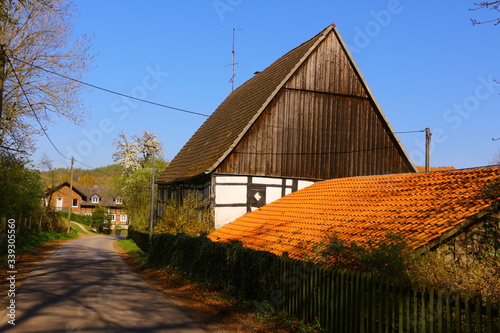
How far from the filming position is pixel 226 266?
1154cm

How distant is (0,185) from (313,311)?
20.2m

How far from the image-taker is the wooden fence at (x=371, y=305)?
17.3 feet

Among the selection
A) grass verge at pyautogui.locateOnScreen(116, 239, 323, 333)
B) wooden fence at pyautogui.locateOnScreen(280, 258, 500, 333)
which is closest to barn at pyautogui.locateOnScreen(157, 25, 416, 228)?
grass verge at pyautogui.locateOnScreen(116, 239, 323, 333)

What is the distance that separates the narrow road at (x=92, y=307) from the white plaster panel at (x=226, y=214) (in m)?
5.17

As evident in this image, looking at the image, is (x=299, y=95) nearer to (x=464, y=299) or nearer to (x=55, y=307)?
(x=55, y=307)

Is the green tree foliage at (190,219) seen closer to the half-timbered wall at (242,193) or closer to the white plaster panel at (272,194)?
the half-timbered wall at (242,193)

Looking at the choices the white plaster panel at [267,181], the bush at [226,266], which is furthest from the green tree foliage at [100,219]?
the bush at [226,266]

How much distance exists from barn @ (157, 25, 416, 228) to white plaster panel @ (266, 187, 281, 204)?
37 millimetres

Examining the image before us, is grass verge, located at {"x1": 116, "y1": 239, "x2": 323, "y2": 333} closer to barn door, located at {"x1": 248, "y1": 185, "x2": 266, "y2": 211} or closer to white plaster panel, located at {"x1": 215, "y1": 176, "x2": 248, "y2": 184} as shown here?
white plaster panel, located at {"x1": 215, "y1": 176, "x2": 248, "y2": 184}

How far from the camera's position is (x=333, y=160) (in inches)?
853

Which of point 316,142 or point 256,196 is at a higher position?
point 316,142

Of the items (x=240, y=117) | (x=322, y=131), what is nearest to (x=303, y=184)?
(x=322, y=131)

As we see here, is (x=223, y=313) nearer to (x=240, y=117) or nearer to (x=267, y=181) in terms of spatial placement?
(x=267, y=181)

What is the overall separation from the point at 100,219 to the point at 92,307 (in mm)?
62304
